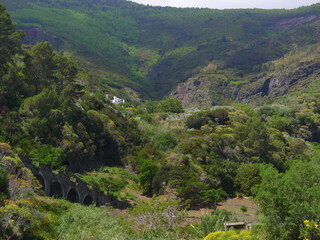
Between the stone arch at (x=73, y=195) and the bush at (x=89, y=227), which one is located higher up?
the bush at (x=89, y=227)

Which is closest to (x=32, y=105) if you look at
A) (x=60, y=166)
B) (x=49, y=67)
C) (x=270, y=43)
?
(x=60, y=166)

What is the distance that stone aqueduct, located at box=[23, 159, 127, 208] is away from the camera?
29.6 meters

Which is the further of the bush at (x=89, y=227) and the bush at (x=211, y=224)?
the bush at (x=211, y=224)

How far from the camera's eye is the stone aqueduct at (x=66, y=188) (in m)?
29.6

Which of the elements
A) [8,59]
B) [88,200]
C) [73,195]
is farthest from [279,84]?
[73,195]

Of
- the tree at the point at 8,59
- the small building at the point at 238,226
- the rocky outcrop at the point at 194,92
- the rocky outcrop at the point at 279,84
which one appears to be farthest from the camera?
the rocky outcrop at the point at 194,92

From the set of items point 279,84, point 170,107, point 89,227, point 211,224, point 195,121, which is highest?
point 279,84

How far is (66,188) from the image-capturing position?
103ft

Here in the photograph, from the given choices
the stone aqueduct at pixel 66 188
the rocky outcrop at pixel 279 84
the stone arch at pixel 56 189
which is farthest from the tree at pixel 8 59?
the rocky outcrop at pixel 279 84

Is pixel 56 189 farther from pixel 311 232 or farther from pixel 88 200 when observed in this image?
pixel 311 232

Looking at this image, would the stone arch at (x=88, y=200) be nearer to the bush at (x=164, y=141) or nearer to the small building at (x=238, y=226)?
the small building at (x=238, y=226)

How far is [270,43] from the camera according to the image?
184000mm

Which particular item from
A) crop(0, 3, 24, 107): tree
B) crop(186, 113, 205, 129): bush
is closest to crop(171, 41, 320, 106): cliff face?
crop(186, 113, 205, 129): bush

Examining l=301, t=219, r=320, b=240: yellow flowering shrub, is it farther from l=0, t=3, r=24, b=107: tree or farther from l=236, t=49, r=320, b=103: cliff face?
l=236, t=49, r=320, b=103: cliff face
